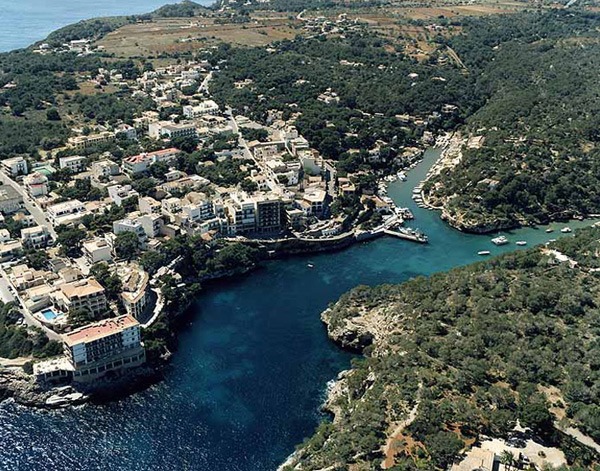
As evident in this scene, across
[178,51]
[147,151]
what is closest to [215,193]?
[147,151]

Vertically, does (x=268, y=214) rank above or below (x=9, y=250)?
below

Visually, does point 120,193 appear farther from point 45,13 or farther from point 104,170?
point 45,13

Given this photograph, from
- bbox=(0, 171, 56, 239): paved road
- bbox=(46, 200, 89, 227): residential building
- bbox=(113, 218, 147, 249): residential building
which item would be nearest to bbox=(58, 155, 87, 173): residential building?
bbox=(0, 171, 56, 239): paved road

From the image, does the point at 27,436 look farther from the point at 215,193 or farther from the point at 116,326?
the point at 215,193

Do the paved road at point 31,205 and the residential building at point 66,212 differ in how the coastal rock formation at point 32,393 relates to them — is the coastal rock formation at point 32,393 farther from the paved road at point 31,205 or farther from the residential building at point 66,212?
the residential building at point 66,212

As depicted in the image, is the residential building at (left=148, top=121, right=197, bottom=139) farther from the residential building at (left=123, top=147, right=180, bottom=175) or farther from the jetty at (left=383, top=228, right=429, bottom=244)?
the jetty at (left=383, top=228, right=429, bottom=244)

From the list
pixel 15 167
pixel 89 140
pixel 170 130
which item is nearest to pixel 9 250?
pixel 15 167

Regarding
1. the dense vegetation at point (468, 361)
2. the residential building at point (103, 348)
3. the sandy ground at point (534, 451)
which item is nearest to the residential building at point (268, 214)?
the dense vegetation at point (468, 361)
